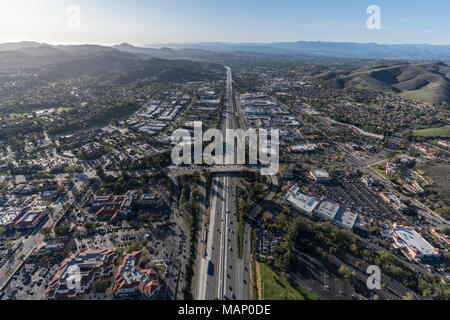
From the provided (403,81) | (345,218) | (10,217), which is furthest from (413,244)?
(403,81)

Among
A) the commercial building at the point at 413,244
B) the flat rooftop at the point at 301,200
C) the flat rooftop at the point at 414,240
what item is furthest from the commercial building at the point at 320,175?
the flat rooftop at the point at 414,240

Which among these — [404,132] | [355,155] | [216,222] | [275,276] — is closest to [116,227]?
[216,222]

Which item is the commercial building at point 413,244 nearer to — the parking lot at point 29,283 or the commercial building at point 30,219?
the parking lot at point 29,283

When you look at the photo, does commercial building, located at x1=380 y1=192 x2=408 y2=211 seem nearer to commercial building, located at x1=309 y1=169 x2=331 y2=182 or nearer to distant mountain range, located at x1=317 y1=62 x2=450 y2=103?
commercial building, located at x1=309 y1=169 x2=331 y2=182

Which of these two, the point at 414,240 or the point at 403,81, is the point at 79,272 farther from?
the point at 403,81
